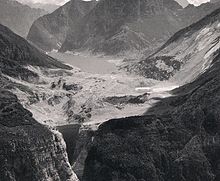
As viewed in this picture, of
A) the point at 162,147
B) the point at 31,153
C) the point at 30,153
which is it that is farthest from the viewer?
the point at 162,147

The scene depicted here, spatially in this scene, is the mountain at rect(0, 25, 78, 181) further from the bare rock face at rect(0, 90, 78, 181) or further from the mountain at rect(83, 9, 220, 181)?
the mountain at rect(83, 9, 220, 181)

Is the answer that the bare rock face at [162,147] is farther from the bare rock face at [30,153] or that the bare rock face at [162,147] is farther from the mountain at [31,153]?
the bare rock face at [30,153]

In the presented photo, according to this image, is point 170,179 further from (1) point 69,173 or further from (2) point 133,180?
(1) point 69,173

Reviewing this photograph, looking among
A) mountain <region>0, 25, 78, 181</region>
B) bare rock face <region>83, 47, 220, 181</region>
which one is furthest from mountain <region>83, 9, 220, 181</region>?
mountain <region>0, 25, 78, 181</region>

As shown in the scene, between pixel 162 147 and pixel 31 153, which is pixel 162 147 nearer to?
pixel 162 147

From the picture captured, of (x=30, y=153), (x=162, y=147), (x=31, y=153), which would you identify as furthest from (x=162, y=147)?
(x=30, y=153)

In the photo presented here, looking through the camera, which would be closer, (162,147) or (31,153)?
(31,153)

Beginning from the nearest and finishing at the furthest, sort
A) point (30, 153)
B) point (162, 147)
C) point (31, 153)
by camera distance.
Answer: point (30, 153) → point (31, 153) → point (162, 147)

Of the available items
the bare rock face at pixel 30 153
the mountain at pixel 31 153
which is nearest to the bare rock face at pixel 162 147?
the mountain at pixel 31 153
